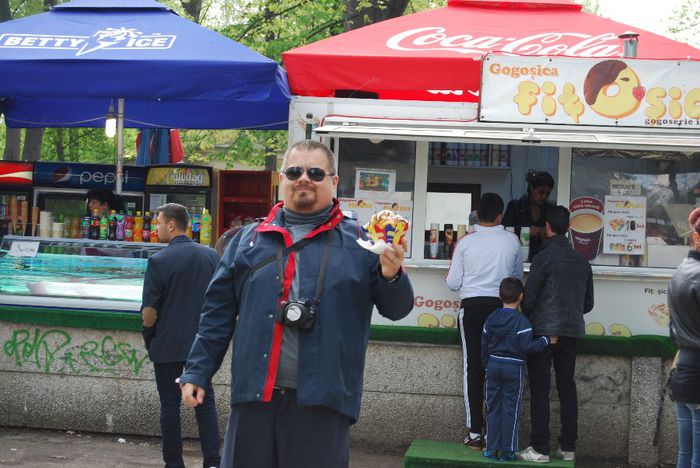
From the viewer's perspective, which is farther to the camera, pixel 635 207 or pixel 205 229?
pixel 205 229

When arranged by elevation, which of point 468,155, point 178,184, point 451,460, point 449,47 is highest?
point 449,47

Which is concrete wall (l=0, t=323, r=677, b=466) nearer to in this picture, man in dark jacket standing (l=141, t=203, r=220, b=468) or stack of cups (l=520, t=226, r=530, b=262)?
stack of cups (l=520, t=226, r=530, b=262)

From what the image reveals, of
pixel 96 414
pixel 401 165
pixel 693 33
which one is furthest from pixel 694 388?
pixel 693 33

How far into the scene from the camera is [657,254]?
7602mm

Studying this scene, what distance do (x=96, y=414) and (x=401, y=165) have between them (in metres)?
3.17

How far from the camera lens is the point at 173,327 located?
20.4 ft

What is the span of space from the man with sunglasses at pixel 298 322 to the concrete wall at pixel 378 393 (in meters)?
3.52

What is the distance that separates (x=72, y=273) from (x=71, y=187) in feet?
9.81

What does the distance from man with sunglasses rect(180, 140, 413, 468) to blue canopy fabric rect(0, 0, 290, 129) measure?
3823mm

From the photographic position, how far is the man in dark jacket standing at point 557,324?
6770 millimetres

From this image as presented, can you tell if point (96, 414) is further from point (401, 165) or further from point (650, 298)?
point (650, 298)

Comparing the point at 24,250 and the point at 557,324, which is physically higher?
A: the point at 24,250

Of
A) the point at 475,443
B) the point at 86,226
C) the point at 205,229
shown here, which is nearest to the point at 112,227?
the point at 86,226

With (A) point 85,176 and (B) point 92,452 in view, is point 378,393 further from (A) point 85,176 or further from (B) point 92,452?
(A) point 85,176
